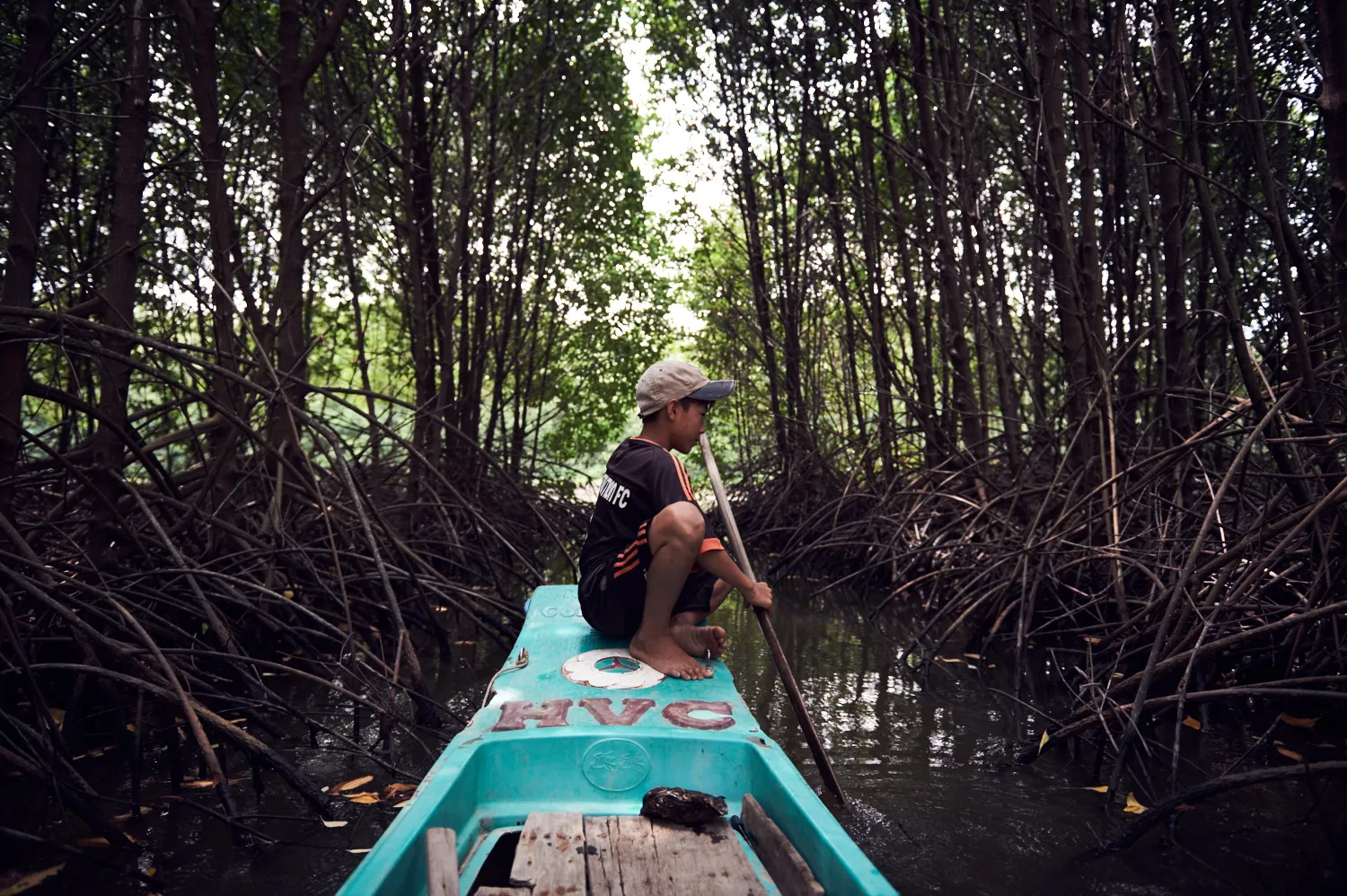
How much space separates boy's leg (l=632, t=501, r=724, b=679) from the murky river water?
0.54 meters

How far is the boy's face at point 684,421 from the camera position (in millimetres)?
3041

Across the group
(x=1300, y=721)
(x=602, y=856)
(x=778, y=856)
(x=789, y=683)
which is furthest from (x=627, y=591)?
(x=1300, y=721)

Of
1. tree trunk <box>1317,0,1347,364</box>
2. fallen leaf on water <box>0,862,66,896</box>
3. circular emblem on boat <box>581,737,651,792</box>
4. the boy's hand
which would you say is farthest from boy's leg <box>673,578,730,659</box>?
tree trunk <box>1317,0,1347,364</box>

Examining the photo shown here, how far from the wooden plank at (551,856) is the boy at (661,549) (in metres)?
0.83

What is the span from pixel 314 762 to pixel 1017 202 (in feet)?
29.3

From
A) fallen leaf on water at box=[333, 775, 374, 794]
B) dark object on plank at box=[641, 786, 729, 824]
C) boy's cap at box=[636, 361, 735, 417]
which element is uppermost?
boy's cap at box=[636, 361, 735, 417]

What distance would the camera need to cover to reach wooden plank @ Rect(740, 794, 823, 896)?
4.80 ft

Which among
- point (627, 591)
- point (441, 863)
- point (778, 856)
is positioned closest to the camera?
point (441, 863)

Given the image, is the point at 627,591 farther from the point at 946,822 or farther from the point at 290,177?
the point at 290,177

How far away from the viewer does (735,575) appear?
2.77m

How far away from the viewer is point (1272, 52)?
513 cm

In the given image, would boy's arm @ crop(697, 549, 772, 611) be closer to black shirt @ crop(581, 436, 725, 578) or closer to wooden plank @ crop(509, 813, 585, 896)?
black shirt @ crop(581, 436, 725, 578)

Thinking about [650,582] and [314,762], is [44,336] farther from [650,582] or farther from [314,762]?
[650,582]

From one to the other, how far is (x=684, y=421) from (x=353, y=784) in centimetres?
142
